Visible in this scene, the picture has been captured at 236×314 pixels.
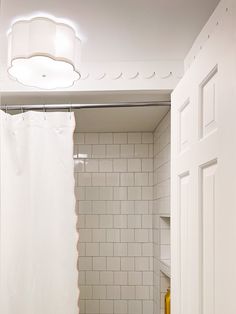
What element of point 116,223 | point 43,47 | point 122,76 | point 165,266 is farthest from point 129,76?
point 116,223

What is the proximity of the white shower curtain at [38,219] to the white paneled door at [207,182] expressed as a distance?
624 mm

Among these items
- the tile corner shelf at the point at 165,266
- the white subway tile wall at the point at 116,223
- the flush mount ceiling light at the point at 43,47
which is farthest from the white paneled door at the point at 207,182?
the white subway tile wall at the point at 116,223

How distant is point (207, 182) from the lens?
3.80ft

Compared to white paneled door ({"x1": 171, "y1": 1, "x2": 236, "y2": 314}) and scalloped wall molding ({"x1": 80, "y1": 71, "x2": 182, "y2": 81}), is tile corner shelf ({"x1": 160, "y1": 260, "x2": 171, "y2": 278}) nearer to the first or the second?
white paneled door ({"x1": 171, "y1": 1, "x2": 236, "y2": 314})

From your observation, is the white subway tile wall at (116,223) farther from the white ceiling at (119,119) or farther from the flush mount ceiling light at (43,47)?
the flush mount ceiling light at (43,47)

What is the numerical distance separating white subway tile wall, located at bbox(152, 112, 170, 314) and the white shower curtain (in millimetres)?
854

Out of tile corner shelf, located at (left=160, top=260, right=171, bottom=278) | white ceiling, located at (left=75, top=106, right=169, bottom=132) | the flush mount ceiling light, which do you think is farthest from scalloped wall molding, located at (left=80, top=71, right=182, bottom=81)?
tile corner shelf, located at (left=160, top=260, right=171, bottom=278)

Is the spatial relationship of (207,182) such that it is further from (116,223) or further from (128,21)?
(116,223)

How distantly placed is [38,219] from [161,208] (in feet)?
3.80

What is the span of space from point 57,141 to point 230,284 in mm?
1349

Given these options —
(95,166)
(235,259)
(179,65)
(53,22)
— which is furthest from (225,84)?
(95,166)

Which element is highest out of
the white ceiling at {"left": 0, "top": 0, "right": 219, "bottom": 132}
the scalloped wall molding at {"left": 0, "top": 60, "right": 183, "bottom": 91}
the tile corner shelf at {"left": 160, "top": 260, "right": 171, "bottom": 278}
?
the white ceiling at {"left": 0, "top": 0, "right": 219, "bottom": 132}

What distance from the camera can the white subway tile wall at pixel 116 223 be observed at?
340 cm

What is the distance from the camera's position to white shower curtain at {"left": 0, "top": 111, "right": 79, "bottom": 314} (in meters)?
1.99
